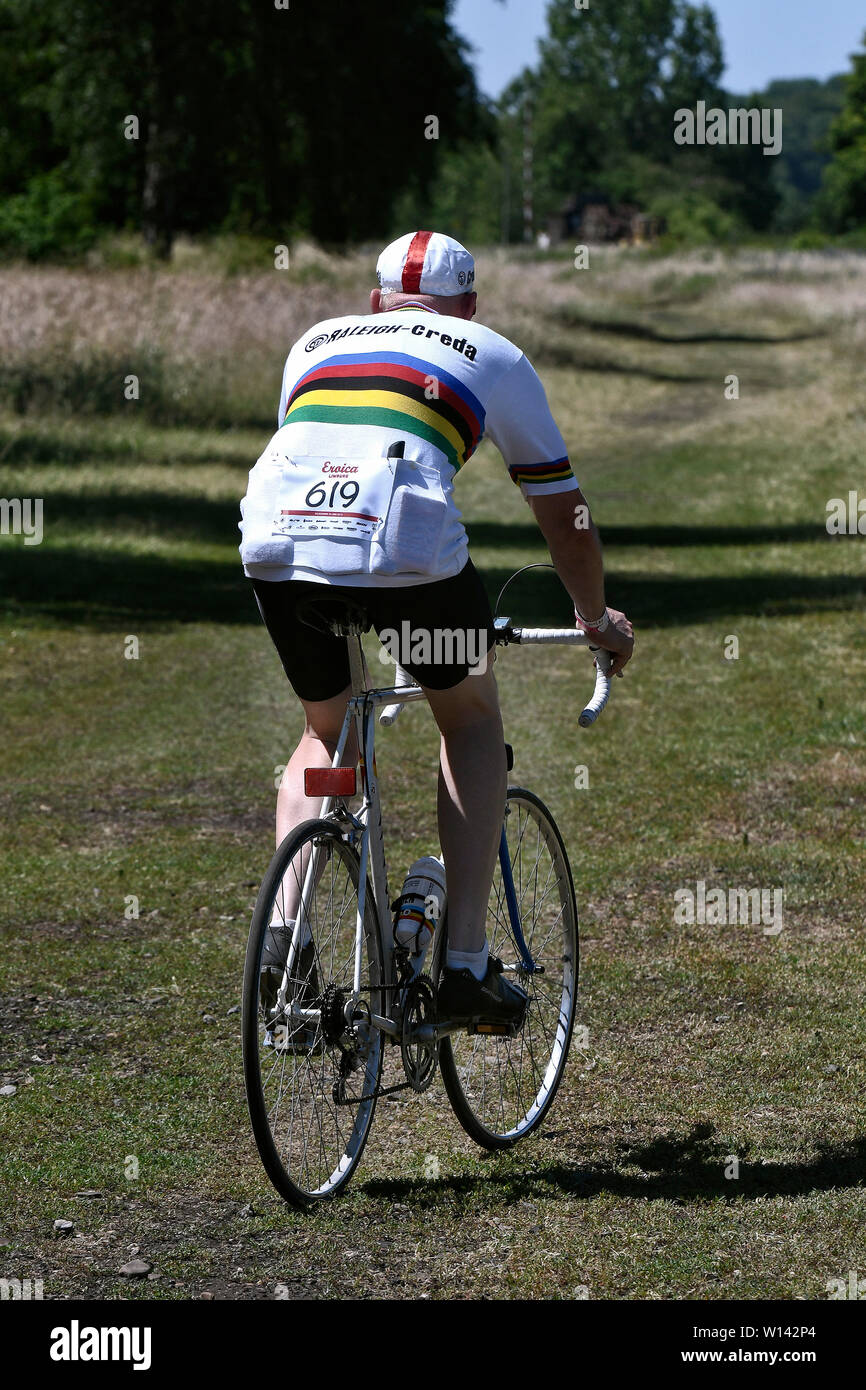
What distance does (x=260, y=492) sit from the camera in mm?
3830

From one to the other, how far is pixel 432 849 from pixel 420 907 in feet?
9.67

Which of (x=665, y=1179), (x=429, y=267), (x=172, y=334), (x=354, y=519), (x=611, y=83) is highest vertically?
(x=611, y=83)

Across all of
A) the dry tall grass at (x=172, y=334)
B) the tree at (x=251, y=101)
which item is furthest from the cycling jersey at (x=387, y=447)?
the tree at (x=251, y=101)

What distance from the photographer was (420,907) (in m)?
4.26

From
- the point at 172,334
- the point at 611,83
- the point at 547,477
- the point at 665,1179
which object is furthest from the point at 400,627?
the point at 611,83

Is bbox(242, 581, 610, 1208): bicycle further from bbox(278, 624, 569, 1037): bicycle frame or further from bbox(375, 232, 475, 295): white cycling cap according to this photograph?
bbox(375, 232, 475, 295): white cycling cap

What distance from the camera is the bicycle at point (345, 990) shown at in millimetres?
3840

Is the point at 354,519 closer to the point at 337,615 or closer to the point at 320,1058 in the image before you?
the point at 337,615

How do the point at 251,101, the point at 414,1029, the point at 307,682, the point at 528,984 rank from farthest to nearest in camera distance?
the point at 251,101
the point at 528,984
the point at 414,1029
the point at 307,682

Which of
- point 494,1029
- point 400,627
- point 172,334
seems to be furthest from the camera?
point 172,334

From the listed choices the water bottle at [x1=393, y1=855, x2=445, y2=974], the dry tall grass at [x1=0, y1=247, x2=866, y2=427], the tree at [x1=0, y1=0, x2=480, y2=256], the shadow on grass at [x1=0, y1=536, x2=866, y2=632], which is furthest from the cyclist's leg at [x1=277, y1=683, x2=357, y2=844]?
the tree at [x1=0, y1=0, x2=480, y2=256]

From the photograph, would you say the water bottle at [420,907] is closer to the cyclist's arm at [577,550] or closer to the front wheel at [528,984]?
the front wheel at [528,984]

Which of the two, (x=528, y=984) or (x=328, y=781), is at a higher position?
(x=328, y=781)
